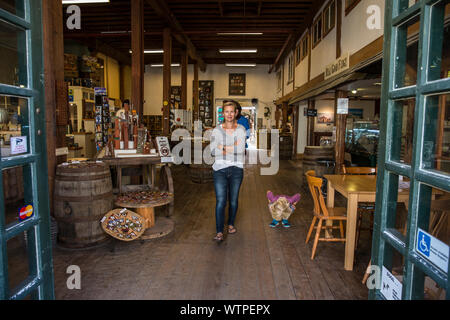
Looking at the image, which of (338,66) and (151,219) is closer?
(151,219)

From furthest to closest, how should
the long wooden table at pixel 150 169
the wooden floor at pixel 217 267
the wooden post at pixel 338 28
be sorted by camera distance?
the wooden post at pixel 338 28, the long wooden table at pixel 150 169, the wooden floor at pixel 217 267

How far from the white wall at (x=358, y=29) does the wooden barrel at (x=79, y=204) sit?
14.8 ft

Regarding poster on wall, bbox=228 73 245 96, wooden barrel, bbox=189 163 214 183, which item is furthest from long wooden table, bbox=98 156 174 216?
poster on wall, bbox=228 73 245 96

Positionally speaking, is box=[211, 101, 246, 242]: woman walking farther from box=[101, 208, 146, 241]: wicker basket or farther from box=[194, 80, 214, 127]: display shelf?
box=[194, 80, 214, 127]: display shelf

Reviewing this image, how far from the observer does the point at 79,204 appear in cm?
352

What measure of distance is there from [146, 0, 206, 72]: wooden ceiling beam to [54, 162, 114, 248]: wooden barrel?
21.1 ft

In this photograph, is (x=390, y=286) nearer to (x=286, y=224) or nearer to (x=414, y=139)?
(x=414, y=139)

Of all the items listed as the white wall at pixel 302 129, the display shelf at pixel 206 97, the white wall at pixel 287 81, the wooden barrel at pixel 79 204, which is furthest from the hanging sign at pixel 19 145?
the display shelf at pixel 206 97

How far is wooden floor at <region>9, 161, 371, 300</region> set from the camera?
268 centimetres

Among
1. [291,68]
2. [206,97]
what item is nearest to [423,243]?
[291,68]

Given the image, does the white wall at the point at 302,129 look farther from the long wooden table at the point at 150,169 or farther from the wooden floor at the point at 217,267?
the wooden floor at the point at 217,267

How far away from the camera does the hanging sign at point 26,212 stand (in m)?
1.49

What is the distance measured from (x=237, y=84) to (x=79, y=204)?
54.8 feet

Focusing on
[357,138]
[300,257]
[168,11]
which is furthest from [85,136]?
[300,257]
